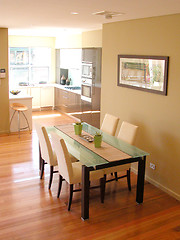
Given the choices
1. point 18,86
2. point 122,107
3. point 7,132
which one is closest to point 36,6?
point 122,107

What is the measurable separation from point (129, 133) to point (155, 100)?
2.09 feet

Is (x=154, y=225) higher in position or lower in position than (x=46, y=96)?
lower

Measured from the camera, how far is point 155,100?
4535mm

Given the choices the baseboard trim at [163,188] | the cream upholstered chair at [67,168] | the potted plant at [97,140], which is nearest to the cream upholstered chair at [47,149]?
the cream upholstered chair at [67,168]

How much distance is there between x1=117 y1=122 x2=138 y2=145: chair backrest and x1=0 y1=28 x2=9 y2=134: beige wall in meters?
3.64

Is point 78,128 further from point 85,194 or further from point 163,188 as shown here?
point 163,188

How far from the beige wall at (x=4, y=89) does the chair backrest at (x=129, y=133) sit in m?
3.64

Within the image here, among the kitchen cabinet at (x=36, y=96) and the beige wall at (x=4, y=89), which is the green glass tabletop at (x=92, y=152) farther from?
the kitchen cabinet at (x=36, y=96)

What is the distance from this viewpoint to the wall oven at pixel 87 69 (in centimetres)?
699

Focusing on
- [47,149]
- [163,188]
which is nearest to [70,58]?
[47,149]

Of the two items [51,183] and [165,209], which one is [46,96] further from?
[165,209]

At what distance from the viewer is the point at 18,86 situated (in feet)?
31.0

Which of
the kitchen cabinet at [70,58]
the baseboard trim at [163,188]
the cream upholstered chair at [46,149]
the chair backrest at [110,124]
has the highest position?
the kitchen cabinet at [70,58]

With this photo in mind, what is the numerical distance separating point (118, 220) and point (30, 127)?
4583 mm
